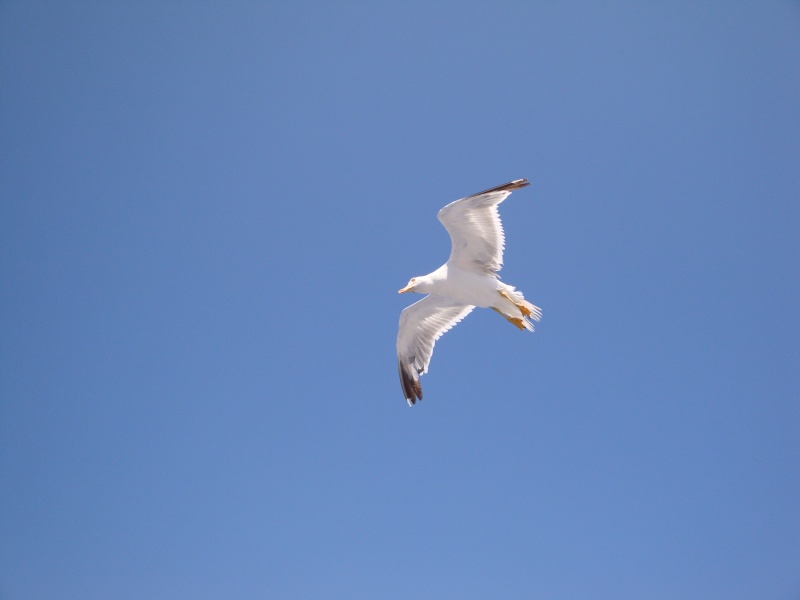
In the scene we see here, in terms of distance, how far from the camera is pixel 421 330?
1043 centimetres

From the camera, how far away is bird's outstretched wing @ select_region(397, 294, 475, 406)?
1027cm

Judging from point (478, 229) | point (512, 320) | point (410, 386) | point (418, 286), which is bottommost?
point (410, 386)

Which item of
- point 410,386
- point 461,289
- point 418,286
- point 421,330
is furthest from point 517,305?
point 410,386

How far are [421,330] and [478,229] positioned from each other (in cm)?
240

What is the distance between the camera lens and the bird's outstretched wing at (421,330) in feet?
33.7

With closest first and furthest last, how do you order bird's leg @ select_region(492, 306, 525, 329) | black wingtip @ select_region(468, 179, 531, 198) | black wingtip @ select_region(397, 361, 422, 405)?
black wingtip @ select_region(468, 179, 531, 198)
bird's leg @ select_region(492, 306, 525, 329)
black wingtip @ select_region(397, 361, 422, 405)

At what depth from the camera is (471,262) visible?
9.35 meters

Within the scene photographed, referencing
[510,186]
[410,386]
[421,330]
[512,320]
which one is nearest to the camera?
[510,186]

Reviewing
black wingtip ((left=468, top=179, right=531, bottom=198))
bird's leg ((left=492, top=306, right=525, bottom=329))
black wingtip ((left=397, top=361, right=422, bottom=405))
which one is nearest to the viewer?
black wingtip ((left=468, top=179, right=531, bottom=198))

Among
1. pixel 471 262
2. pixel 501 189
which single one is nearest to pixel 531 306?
pixel 471 262

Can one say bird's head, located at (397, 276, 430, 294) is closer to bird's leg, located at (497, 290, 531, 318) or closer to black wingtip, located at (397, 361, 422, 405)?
bird's leg, located at (497, 290, 531, 318)

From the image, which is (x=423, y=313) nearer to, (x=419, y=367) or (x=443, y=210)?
(x=419, y=367)

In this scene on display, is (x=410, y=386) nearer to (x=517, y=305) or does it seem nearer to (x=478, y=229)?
(x=517, y=305)

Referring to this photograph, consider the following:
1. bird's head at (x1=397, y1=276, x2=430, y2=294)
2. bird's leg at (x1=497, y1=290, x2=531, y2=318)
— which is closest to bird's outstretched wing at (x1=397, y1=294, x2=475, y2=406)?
bird's head at (x1=397, y1=276, x2=430, y2=294)
